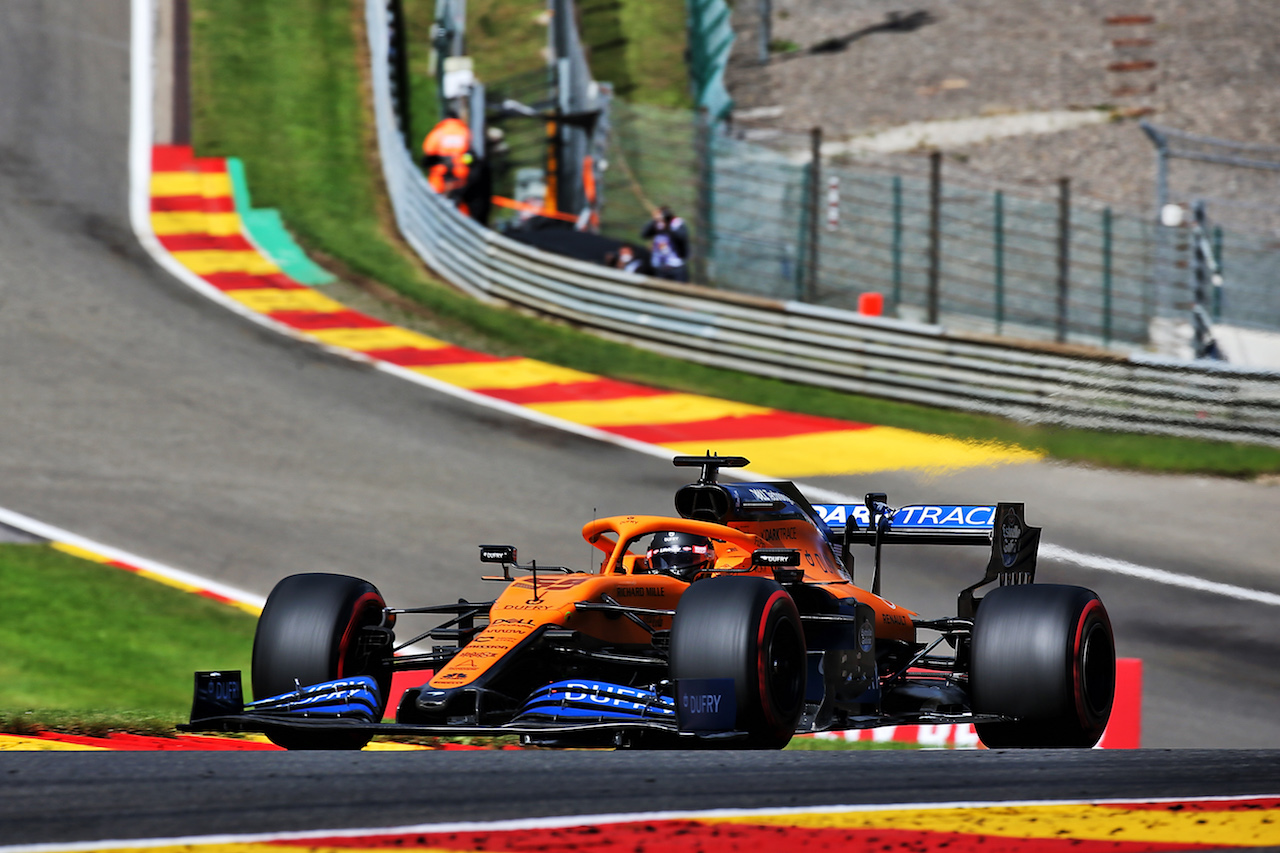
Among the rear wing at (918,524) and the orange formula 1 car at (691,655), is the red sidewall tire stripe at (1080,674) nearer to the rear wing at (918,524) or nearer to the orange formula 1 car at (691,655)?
the orange formula 1 car at (691,655)

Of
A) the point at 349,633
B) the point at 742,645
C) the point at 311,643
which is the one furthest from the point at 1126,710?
the point at 311,643

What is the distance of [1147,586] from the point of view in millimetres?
13227

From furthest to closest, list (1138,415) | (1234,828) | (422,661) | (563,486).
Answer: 1. (1138,415)
2. (563,486)
3. (422,661)
4. (1234,828)

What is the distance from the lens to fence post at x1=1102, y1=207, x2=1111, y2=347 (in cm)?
1850

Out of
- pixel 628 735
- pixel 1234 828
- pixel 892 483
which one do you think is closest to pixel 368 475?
pixel 892 483

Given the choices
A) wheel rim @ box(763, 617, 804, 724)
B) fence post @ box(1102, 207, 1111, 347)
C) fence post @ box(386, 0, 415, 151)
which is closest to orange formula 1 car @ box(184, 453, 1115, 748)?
wheel rim @ box(763, 617, 804, 724)

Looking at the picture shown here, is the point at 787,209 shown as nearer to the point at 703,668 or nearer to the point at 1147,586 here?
the point at 1147,586

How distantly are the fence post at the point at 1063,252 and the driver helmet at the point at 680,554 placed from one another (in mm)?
11364

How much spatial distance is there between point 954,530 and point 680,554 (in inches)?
82.5

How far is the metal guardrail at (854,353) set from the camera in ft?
55.0

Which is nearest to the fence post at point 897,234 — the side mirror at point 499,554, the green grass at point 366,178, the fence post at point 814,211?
the fence post at point 814,211

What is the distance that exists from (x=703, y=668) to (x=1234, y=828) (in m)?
2.10

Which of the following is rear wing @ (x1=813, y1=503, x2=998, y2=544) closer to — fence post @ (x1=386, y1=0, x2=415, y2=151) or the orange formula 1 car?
the orange formula 1 car

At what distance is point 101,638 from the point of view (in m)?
A: 11.3
